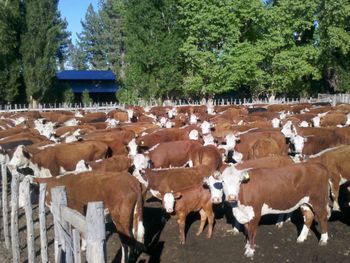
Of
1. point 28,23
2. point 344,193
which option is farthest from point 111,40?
point 344,193

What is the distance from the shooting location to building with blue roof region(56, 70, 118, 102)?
171 ft

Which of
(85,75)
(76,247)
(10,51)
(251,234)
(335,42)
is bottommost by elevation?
(251,234)

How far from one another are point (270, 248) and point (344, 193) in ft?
12.5

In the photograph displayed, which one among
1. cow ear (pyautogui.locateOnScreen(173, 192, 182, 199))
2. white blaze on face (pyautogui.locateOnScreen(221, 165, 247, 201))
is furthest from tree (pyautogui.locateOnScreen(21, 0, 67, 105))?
white blaze on face (pyautogui.locateOnScreen(221, 165, 247, 201))

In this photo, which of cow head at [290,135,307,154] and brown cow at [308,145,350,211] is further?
cow head at [290,135,307,154]

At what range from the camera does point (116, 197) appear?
7.17 meters

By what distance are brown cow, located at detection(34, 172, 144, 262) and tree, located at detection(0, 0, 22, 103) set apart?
32661 mm

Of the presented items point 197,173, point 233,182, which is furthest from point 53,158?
point 233,182

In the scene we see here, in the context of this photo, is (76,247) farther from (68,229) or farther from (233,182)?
(233,182)

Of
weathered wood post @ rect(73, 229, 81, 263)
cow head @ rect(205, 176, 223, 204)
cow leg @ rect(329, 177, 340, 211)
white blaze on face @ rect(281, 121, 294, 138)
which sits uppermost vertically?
white blaze on face @ rect(281, 121, 294, 138)

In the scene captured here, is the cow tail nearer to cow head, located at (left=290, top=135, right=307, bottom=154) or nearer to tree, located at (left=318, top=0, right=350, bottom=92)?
cow head, located at (left=290, top=135, right=307, bottom=154)

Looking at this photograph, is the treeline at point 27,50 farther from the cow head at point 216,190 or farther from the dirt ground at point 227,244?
the cow head at point 216,190

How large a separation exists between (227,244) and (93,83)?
47618 millimetres

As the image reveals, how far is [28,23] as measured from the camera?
39.5m
